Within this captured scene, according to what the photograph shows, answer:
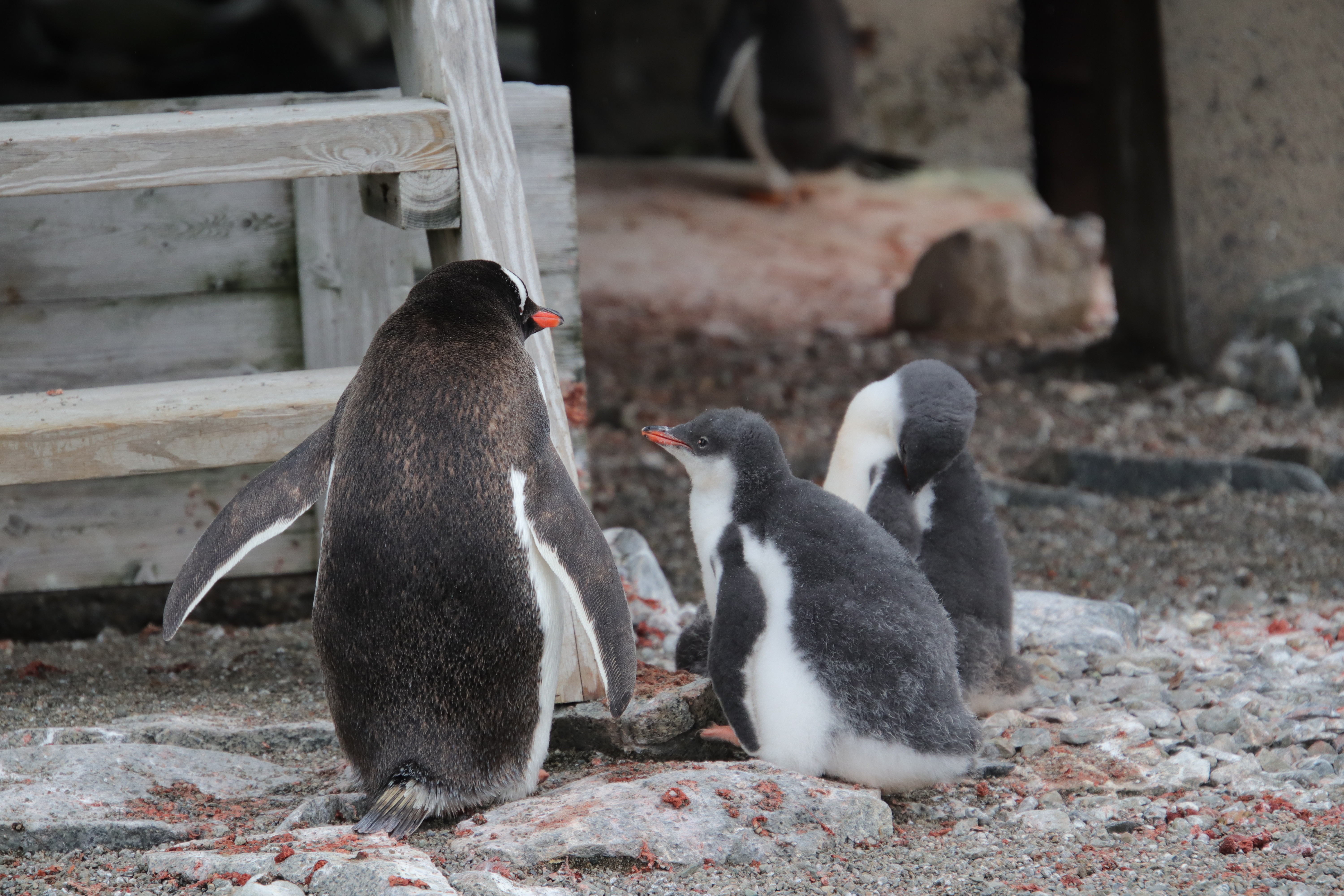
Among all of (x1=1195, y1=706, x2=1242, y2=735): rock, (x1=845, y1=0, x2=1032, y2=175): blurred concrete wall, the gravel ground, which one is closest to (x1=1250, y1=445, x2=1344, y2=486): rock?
the gravel ground

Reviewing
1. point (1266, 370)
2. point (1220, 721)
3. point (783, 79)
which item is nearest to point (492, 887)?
point (1220, 721)

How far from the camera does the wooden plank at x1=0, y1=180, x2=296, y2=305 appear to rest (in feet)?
10.9

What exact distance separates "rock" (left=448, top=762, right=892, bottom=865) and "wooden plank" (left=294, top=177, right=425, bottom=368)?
4.93 feet

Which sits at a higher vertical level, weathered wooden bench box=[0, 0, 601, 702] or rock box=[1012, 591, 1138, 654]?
weathered wooden bench box=[0, 0, 601, 702]

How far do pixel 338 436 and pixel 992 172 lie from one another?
33.8 feet

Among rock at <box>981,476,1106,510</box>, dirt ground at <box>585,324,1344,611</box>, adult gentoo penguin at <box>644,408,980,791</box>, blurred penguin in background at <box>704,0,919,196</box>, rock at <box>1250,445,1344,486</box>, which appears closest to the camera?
adult gentoo penguin at <box>644,408,980,791</box>

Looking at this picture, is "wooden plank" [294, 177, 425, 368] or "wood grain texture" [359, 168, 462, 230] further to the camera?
"wooden plank" [294, 177, 425, 368]

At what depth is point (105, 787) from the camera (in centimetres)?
224

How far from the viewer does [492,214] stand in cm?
258

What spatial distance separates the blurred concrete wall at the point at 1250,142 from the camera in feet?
18.9

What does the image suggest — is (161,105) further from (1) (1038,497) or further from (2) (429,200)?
(1) (1038,497)

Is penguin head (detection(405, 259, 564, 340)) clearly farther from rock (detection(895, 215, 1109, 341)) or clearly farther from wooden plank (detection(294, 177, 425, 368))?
rock (detection(895, 215, 1109, 341))

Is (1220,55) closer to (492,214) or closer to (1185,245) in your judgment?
(1185,245)

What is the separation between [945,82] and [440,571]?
1067 cm
